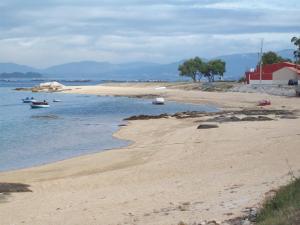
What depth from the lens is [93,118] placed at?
175 feet

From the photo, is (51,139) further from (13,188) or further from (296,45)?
(296,45)

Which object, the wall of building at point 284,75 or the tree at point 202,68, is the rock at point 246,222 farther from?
the tree at point 202,68

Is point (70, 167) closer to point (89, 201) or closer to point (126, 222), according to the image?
point (89, 201)

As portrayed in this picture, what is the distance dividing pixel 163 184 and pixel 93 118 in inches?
1443

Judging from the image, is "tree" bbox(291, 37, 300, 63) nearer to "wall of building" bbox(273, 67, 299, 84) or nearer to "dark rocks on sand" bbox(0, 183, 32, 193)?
"wall of building" bbox(273, 67, 299, 84)

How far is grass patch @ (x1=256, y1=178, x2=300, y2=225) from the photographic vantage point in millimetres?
8375

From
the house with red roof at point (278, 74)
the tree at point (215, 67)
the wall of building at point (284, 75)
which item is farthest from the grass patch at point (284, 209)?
the tree at point (215, 67)

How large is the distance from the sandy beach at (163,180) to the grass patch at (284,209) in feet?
3.21

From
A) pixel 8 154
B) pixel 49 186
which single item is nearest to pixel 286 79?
pixel 8 154

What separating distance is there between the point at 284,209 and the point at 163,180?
8.91 meters

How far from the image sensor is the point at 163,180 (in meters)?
18.1

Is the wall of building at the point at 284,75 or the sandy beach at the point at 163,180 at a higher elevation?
the wall of building at the point at 284,75

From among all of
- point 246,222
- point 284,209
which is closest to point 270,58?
point 246,222

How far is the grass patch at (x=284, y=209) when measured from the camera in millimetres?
8375
